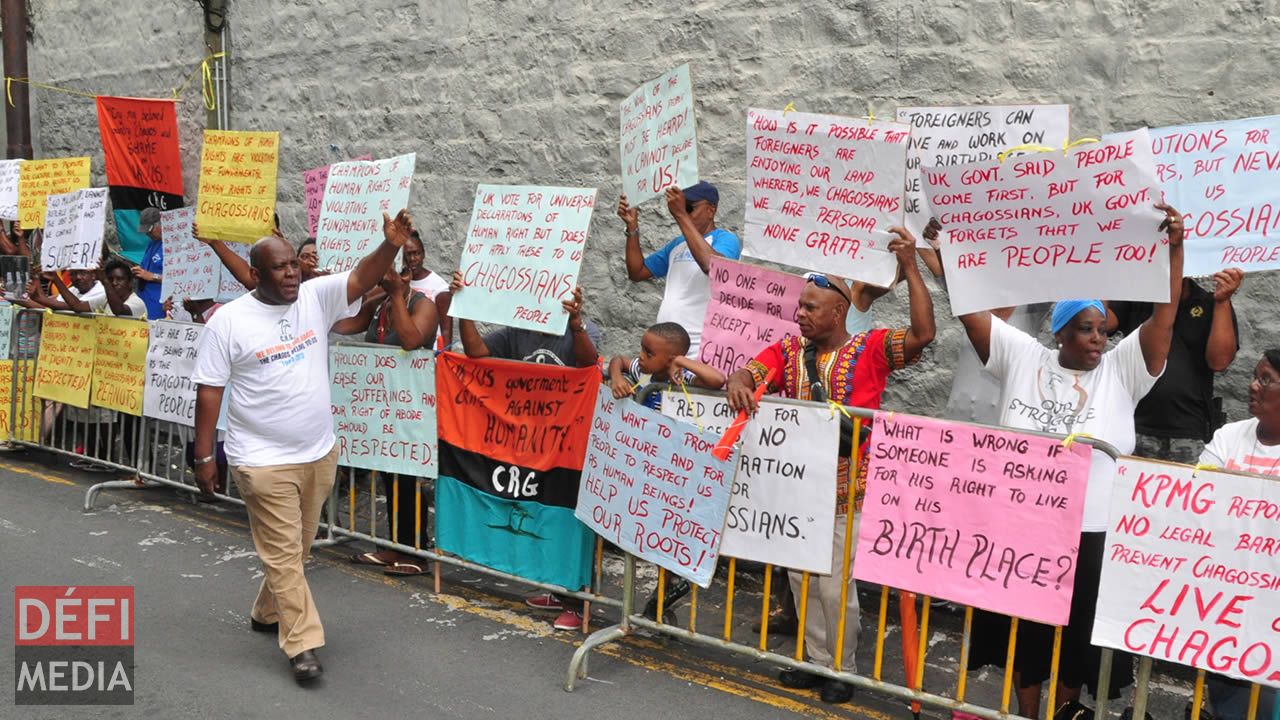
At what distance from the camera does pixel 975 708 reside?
4508 mm

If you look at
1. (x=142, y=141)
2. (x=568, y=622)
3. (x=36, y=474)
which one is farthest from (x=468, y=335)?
(x=142, y=141)

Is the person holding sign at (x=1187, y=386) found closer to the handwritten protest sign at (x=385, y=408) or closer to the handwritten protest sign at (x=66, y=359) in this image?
the handwritten protest sign at (x=385, y=408)

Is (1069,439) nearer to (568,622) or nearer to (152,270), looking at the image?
(568,622)

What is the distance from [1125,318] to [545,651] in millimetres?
3406

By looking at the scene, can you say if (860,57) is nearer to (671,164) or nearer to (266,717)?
(671,164)

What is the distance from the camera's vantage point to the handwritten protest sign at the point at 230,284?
9328mm

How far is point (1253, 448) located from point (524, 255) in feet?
11.5

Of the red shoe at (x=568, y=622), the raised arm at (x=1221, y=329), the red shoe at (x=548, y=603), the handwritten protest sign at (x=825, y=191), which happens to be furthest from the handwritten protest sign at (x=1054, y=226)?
the red shoe at (x=548, y=603)

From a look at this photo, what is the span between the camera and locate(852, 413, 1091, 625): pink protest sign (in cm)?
430

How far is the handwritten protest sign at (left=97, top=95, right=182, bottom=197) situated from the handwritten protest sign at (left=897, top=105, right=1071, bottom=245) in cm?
807

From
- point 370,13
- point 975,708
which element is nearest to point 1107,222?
point 975,708

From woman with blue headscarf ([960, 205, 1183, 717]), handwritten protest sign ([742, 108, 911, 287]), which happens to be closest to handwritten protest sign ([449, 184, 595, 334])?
handwritten protest sign ([742, 108, 911, 287])

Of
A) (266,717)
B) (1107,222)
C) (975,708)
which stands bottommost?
(266,717)

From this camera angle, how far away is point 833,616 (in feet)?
16.8
